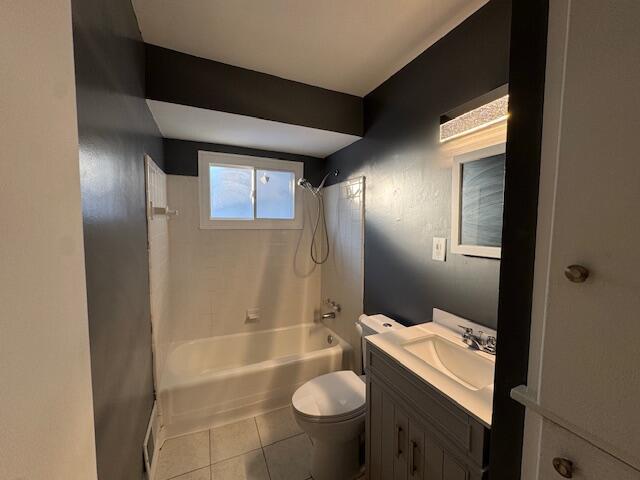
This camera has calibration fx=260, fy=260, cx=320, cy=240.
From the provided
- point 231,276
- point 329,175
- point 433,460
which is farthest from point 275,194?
point 433,460

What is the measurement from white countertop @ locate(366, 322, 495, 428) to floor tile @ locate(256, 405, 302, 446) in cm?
118

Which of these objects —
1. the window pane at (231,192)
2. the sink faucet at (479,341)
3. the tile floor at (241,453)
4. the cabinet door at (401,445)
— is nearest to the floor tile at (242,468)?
the tile floor at (241,453)

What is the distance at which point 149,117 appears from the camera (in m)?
1.72

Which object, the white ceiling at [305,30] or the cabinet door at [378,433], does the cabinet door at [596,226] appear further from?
the white ceiling at [305,30]

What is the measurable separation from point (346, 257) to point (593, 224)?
207 centimetres

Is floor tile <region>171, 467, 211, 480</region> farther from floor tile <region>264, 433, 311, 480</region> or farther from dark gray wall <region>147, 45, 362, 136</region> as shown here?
dark gray wall <region>147, 45, 362, 136</region>

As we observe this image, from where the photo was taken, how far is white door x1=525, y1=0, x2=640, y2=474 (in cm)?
40

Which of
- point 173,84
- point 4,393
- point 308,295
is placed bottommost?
point 308,295

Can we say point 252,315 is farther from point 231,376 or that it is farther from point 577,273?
point 577,273

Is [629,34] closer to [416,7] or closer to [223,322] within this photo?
[416,7]

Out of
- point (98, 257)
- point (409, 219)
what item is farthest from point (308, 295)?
point (98, 257)

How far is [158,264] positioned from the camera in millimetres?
1914

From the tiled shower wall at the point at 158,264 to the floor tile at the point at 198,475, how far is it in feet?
2.03

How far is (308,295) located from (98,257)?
2333 mm
